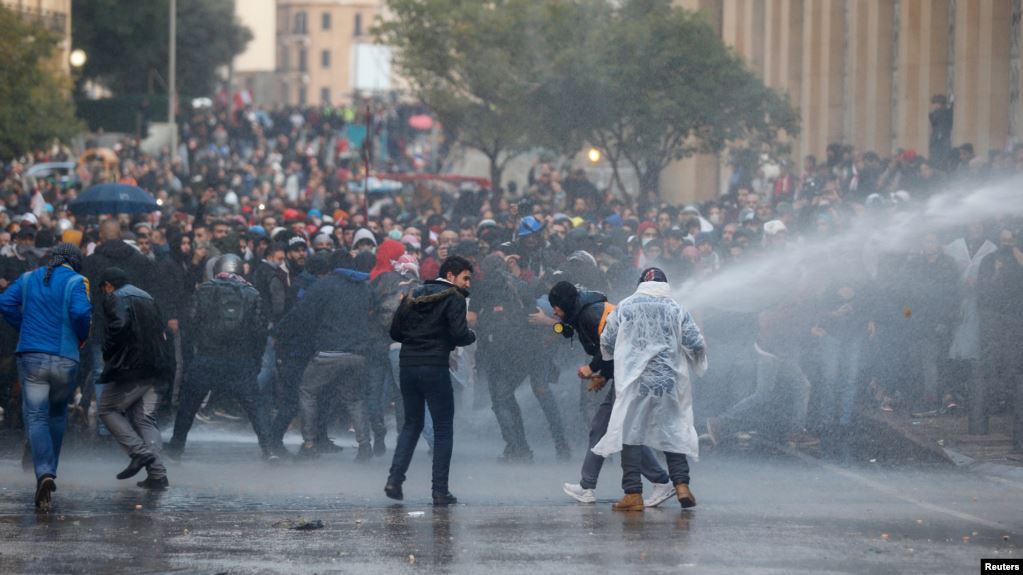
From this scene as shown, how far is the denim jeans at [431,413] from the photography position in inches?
451

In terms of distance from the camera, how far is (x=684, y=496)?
36.4 ft

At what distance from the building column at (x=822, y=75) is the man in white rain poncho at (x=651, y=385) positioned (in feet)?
90.4

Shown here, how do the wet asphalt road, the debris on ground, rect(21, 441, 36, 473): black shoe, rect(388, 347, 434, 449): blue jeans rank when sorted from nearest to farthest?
1. the wet asphalt road
2. the debris on ground
3. rect(21, 441, 36, 473): black shoe
4. rect(388, 347, 434, 449): blue jeans

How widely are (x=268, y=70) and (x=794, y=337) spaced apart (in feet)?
391

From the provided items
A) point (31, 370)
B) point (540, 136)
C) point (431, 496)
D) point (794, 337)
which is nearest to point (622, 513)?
point (431, 496)

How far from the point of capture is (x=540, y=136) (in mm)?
32125

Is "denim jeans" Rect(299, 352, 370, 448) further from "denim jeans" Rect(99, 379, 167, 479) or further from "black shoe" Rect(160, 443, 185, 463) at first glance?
"denim jeans" Rect(99, 379, 167, 479)

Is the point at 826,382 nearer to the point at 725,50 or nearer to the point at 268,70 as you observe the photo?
the point at 725,50

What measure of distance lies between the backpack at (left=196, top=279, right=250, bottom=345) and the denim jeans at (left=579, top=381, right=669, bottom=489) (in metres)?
3.42

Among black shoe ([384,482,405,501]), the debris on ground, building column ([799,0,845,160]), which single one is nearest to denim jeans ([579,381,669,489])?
black shoe ([384,482,405,501])

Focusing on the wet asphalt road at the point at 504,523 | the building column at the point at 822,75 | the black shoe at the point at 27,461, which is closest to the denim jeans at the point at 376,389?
the wet asphalt road at the point at 504,523

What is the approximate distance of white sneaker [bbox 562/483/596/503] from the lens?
11.6 m

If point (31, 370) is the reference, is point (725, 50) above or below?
above

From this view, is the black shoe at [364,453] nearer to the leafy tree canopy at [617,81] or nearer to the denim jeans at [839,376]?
the denim jeans at [839,376]
